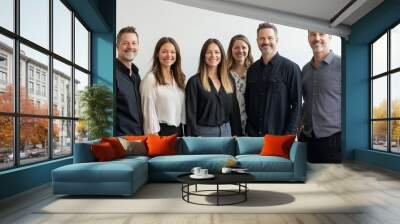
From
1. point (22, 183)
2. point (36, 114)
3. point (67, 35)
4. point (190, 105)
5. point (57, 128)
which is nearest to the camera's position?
point (22, 183)

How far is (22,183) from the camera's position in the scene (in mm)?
5344

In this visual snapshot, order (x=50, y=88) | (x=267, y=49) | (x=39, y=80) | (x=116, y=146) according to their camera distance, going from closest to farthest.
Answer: (x=39, y=80) → (x=116, y=146) → (x=50, y=88) → (x=267, y=49)

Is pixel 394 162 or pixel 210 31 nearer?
pixel 394 162

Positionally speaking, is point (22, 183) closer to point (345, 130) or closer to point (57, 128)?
point (57, 128)

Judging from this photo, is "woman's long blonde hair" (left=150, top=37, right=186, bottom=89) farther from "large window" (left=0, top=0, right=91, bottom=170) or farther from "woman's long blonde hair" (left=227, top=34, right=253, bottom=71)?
"large window" (left=0, top=0, right=91, bottom=170)

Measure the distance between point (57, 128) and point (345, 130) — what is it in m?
6.77

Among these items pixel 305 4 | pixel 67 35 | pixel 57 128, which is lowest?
pixel 57 128

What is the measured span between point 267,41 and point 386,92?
2847 mm

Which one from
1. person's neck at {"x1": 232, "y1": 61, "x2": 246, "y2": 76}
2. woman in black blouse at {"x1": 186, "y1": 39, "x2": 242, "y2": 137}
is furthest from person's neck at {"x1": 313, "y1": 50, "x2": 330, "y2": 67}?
woman in black blouse at {"x1": 186, "y1": 39, "x2": 242, "y2": 137}

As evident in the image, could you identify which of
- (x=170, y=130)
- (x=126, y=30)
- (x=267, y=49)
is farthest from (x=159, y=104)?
(x=267, y=49)

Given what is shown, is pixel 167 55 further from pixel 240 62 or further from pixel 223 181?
pixel 223 181

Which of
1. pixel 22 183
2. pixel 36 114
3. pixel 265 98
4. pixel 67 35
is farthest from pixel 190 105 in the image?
pixel 22 183

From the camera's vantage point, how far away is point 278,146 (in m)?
6.60

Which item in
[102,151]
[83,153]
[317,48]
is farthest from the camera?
[317,48]
